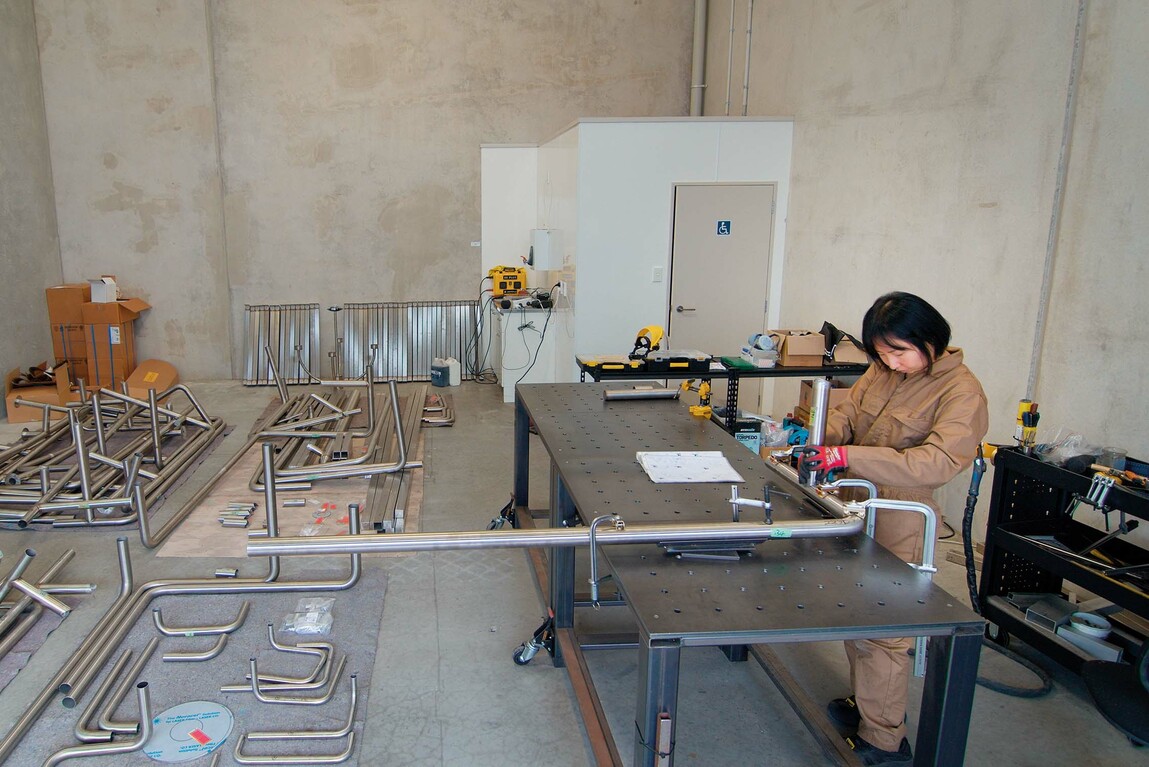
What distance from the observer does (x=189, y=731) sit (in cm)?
238

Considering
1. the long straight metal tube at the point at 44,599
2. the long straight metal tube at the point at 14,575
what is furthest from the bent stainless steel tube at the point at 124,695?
the long straight metal tube at the point at 14,575

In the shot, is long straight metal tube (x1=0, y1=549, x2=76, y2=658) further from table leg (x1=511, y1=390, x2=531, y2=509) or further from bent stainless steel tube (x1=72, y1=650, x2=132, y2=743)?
table leg (x1=511, y1=390, x2=531, y2=509)

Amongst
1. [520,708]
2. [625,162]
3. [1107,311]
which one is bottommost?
[520,708]

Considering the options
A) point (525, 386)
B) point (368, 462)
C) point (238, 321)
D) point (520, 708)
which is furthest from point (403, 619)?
point (238, 321)

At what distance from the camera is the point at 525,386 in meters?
3.54

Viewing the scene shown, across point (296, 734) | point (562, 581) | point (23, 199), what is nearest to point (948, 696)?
point (562, 581)


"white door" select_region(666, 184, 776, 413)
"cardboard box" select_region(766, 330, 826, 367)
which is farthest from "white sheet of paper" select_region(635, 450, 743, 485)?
"white door" select_region(666, 184, 776, 413)

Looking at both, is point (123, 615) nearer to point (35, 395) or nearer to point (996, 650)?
point (996, 650)

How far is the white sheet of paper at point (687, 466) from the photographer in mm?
2244

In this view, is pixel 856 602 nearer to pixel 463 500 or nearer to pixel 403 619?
pixel 403 619

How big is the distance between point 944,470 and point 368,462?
11.2 ft

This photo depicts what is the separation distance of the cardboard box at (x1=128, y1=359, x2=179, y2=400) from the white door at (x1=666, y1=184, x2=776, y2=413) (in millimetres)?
4564

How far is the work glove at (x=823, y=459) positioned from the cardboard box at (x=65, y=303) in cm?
682

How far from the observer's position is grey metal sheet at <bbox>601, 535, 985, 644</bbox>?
1474 mm
